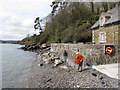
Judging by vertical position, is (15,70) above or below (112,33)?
below

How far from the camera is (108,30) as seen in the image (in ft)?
36.3

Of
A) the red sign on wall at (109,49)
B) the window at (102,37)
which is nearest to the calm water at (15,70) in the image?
the red sign on wall at (109,49)

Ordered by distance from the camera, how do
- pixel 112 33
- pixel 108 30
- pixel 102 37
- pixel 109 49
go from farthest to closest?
pixel 102 37
pixel 108 30
pixel 112 33
pixel 109 49

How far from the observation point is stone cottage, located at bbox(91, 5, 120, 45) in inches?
397

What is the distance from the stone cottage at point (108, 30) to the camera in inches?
397

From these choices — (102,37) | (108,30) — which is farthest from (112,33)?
(102,37)

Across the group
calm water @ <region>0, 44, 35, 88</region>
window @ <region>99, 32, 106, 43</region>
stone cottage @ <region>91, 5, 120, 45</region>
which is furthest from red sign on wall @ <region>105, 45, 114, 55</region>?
calm water @ <region>0, 44, 35, 88</region>

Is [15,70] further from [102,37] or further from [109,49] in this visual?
[102,37]

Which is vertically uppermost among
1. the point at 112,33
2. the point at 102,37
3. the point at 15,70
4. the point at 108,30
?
the point at 108,30

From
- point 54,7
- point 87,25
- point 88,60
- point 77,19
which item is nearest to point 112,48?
point 88,60

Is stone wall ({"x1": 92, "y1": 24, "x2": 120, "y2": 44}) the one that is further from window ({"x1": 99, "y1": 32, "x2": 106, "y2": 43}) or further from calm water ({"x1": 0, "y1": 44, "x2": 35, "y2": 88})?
calm water ({"x1": 0, "y1": 44, "x2": 35, "y2": 88})

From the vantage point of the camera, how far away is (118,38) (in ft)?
32.8

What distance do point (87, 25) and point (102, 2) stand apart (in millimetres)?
11163

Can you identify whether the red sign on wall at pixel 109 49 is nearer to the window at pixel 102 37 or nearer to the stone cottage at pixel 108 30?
the stone cottage at pixel 108 30
